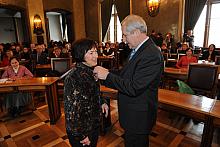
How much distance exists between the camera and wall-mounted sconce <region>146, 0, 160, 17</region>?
707 centimetres

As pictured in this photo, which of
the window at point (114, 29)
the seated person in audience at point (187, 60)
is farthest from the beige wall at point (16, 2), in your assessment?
the seated person in audience at point (187, 60)

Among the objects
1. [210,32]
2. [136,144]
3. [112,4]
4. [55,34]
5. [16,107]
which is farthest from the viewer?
[55,34]

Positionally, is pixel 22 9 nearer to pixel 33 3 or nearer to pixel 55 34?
pixel 33 3

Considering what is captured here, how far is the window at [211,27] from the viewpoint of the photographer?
256 inches

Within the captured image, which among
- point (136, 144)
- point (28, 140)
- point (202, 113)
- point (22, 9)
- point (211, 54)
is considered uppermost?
point (22, 9)

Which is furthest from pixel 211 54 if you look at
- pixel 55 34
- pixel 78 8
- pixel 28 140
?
pixel 55 34

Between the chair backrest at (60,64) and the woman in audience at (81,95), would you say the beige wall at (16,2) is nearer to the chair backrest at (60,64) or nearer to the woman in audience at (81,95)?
the chair backrest at (60,64)

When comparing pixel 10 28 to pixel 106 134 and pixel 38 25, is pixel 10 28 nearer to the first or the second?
pixel 38 25

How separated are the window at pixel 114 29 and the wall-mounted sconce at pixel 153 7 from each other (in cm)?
252

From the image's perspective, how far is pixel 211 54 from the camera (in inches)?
215

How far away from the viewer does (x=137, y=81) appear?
1241 millimetres

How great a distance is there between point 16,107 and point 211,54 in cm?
566

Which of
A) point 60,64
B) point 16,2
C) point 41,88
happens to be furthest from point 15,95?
point 16,2

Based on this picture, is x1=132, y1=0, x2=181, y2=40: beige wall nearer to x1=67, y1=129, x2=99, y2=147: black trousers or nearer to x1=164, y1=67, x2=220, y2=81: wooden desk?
x1=164, y1=67, x2=220, y2=81: wooden desk
